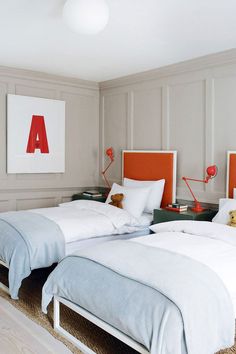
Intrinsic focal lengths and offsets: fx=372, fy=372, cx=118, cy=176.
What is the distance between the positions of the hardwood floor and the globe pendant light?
229cm

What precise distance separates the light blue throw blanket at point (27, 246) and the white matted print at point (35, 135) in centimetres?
155

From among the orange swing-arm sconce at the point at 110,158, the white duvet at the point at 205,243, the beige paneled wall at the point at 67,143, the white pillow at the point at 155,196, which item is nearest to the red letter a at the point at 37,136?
the beige paneled wall at the point at 67,143

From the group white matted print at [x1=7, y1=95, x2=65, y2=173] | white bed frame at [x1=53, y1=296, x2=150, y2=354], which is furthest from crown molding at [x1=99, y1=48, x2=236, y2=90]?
white bed frame at [x1=53, y1=296, x2=150, y2=354]

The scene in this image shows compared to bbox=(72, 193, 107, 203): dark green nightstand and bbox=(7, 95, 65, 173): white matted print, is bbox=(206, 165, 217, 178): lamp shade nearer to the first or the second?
bbox=(72, 193, 107, 203): dark green nightstand

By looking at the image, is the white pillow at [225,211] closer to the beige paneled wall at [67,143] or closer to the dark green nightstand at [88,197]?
the dark green nightstand at [88,197]

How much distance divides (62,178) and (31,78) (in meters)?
1.48

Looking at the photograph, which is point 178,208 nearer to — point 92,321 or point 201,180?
point 201,180

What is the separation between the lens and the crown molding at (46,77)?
4902 millimetres

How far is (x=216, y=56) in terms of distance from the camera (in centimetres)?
413

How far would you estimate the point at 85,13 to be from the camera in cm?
261

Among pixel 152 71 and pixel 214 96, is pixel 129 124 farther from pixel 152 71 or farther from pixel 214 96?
pixel 214 96

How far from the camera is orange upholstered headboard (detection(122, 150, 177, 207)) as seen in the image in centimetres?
465

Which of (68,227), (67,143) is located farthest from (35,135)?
(68,227)

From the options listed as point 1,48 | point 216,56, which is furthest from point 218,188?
point 1,48
